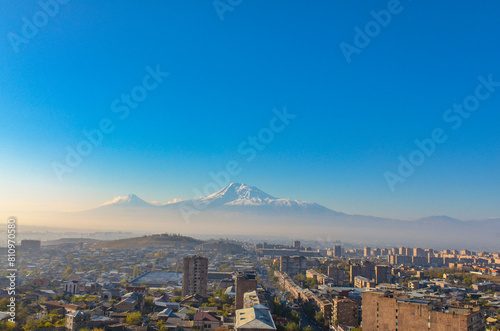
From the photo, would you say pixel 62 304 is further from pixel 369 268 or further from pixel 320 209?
pixel 320 209

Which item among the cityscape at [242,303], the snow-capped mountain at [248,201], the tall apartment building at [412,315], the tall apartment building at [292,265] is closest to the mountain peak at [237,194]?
the snow-capped mountain at [248,201]

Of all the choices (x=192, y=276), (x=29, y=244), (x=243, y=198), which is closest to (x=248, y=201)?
(x=243, y=198)

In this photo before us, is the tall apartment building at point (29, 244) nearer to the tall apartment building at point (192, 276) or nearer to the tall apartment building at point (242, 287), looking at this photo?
the tall apartment building at point (192, 276)

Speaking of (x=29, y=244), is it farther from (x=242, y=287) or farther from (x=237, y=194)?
(x=237, y=194)

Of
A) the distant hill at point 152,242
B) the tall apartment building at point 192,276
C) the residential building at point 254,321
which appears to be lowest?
the distant hill at point 152,242

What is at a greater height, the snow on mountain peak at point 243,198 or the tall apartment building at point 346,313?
the snow on mountain peak at point 243,198

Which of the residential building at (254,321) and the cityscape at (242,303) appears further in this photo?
the cityscape at (242,303)
